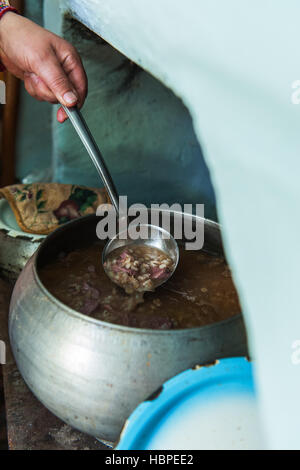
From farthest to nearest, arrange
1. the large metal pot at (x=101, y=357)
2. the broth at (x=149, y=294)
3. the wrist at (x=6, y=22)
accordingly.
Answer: the wrist at (x=6, y=22)
the broth at (x=149, y=294)
the large metal pot at (x=101, y=357)

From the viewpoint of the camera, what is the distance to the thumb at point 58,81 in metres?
1.49

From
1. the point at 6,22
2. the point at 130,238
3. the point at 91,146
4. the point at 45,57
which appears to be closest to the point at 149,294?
the point at 130,238

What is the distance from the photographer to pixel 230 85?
55 centimetres

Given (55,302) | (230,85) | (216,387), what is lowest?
(216,387)

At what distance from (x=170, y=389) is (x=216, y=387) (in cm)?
11

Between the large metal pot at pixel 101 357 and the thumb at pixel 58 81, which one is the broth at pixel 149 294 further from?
the thumb at pixel 58 81

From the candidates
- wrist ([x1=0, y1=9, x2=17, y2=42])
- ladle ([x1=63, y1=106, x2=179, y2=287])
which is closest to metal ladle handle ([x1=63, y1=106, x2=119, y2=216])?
ladle ([x1=63, y1=106, x2=179, y2=287])

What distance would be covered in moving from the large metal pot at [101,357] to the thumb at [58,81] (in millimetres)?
670

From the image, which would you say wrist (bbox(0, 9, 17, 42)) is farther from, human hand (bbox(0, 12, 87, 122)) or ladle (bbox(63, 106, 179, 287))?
ladle (bbox(63, 106, 179, 287))

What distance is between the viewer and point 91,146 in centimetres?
144

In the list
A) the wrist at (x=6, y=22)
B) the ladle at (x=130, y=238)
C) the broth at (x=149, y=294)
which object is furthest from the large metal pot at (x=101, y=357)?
the wrist at (x=6, y=22)

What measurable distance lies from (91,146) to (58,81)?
28 centimetres
